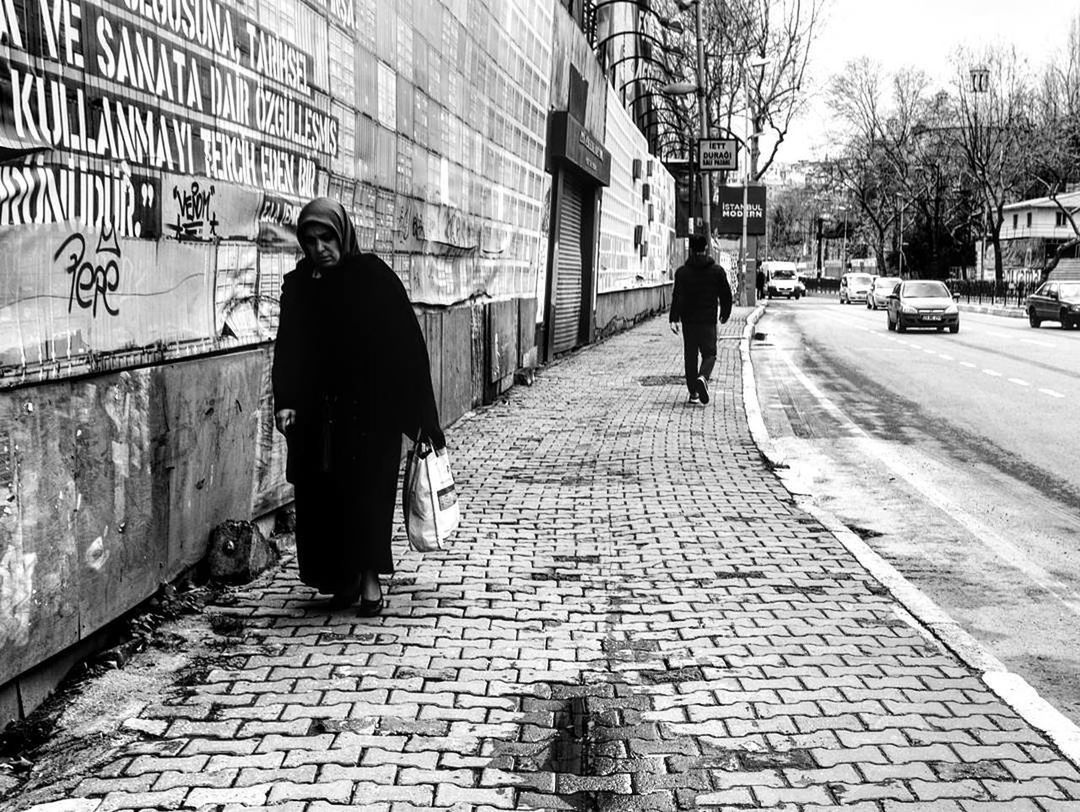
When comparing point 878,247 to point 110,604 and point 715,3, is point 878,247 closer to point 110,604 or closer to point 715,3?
point 715,3

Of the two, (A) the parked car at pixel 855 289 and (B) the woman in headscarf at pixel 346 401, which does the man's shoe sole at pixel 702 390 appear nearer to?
(B) the woman in headscarf at pixel 346 401

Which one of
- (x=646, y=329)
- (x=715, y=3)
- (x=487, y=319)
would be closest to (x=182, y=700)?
(x=487, y=319)

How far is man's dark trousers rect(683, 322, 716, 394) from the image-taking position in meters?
13.3

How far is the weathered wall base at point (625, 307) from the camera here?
84.8 ft

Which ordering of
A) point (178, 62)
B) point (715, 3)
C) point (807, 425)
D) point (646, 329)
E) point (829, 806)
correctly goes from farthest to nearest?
point (715, 3), point (646, 329), point (807, 425), point (178, 62), point (829, 806)

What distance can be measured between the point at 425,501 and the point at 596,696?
133cm

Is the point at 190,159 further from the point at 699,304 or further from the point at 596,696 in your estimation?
the point at 699,304

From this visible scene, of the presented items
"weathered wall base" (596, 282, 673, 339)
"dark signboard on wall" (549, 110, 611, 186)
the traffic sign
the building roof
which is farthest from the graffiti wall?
the building roof

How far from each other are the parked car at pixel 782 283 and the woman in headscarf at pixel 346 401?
68883mm

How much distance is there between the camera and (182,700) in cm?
418

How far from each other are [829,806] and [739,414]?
960 centimetres

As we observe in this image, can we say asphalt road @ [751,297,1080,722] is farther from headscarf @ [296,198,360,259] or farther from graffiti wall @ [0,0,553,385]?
graffiti wall @ [0,0,553,385]

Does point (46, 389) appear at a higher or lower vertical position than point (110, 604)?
higher

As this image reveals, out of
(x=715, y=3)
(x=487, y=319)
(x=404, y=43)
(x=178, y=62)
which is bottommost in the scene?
(x=487, y=319)
